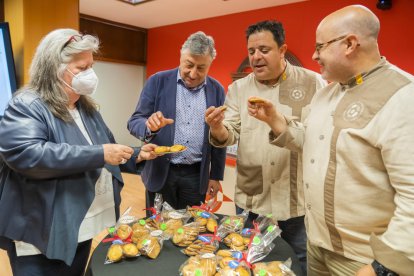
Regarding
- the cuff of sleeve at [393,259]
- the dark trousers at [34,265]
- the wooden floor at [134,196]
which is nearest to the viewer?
the cuff of sleeve at [393,259]

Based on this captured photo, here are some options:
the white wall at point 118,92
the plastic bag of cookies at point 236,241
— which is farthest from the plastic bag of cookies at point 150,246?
the white wall at point 118,92

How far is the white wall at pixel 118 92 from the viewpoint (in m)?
6.53

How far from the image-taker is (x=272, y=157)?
1.76 metres

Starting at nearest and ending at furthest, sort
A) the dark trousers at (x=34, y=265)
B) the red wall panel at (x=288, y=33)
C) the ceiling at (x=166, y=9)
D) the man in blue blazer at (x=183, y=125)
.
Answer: the dark trousers at (x=34, y=265)
the man in blue blazer at (x=183, y=125)
the red wall panel at (x=288, y=33)
the ceiling at (x=166, y=9)

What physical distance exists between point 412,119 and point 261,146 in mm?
905

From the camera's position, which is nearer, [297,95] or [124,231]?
[124,231]

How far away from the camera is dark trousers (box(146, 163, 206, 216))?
219 centimetres

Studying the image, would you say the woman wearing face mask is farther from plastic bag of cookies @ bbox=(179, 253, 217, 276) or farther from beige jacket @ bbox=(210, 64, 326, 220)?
beige jacket @ bbox=(210, 64, 326, 220)

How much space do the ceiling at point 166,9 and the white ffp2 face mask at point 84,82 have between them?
382 centimetres

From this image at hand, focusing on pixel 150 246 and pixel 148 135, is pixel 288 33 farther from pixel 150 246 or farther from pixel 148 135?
pixel 150 246

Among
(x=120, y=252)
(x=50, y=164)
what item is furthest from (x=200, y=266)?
(x=50, y=164)

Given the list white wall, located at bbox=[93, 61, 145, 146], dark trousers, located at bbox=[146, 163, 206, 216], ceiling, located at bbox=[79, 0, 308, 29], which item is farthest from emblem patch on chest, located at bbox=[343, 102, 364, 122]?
white wall, located at bbox=[93, 61, 145, 146]

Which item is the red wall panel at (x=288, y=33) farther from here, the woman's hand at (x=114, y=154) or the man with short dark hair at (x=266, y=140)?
the woman's hand at (x=114, y=154)

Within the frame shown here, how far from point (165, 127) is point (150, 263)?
3.76ft
